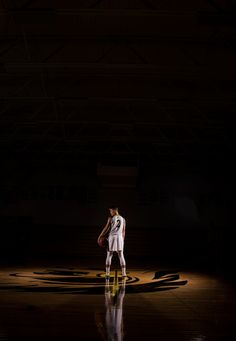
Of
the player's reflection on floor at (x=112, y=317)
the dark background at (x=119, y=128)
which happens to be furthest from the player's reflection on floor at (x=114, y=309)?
the dark background at (x=119, y=128)

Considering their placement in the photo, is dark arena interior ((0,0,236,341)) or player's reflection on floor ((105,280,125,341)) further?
dark arena interior ((0,0,236,341))

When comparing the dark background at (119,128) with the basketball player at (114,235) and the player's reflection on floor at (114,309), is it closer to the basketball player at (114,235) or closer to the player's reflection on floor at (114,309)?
the basketball player at (114,235)

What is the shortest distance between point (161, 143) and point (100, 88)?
4930 mm

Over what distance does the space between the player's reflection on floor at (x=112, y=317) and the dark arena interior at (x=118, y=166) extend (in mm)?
24

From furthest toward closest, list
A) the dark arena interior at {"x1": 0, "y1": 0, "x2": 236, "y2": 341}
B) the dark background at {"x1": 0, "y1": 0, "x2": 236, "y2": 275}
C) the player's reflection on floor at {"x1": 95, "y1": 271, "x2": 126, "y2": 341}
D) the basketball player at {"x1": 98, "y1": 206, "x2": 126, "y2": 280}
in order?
the dark background at {"x1": 0, "y1": 0, "x2": 236, "y2": 275}
the basketball player at {"x1": 98, "y1": 206, "x2": 126, "y2": 280}
the dark arena interior at {"x1": 0, "y1": 0, "x2": 236, "y2": 341}
the player's reflection on floor at {"x1": 95, "y1": 271, "x2": 126, "y2": 341}

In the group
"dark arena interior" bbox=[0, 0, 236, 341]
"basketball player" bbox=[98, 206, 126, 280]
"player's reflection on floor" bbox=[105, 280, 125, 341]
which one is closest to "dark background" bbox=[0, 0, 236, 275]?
"dark arena interior" bbox=[0, 0, 236, 341]

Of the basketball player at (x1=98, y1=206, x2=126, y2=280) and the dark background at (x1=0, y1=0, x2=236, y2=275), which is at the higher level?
the dark background at (x1=0, y1=0, x2=236, y2=275)

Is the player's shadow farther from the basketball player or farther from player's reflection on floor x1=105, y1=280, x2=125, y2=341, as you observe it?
the basketball player

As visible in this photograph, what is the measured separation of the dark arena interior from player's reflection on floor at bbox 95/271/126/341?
24mm

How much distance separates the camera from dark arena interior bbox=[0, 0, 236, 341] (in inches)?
264

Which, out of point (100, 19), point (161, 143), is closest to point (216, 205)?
point (161, 143)

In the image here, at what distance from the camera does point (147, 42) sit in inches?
463

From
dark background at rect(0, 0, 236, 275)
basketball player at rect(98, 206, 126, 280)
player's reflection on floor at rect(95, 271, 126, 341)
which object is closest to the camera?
player's reflection on floor at rect(95, 271, 126, 341)

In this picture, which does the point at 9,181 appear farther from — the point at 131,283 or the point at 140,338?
the point at 140,338
